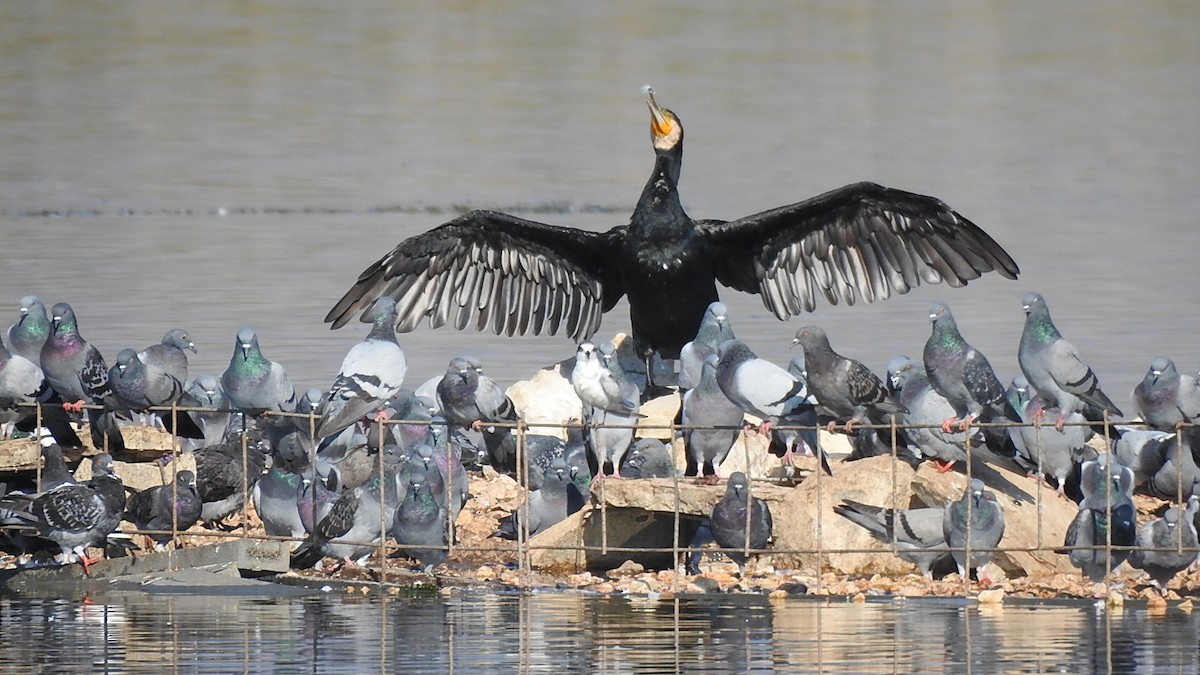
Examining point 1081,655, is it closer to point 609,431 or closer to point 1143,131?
point 609,431

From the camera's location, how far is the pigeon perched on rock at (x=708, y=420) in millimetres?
14180

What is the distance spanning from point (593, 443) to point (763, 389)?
1.20m

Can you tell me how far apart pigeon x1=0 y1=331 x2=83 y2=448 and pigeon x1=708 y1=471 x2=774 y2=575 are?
13.9ft

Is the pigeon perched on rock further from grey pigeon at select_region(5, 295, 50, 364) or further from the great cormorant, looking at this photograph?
grey pigeon at select_region(5, 295, 50, 364)

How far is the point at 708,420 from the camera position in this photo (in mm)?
14367

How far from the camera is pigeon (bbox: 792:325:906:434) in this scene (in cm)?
1376

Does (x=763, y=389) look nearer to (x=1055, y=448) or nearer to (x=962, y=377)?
(x=962, y=377)

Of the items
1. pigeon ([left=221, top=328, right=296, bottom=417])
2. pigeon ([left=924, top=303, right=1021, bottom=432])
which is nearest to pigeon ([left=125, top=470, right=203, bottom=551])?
pigeon ([left=221, top=328, right=296, bottom=417])

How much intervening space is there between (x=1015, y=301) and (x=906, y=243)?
28.8ft

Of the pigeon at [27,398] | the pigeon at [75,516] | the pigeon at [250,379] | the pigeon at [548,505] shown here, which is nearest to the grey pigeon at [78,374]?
the pigeon at [27,398]

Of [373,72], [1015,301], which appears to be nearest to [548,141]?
[373,72]

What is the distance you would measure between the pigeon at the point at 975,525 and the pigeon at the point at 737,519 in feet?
3.38

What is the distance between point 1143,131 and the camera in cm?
Answer: 4397

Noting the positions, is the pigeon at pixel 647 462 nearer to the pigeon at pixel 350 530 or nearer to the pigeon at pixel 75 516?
the pigeon at pixel 350 530
